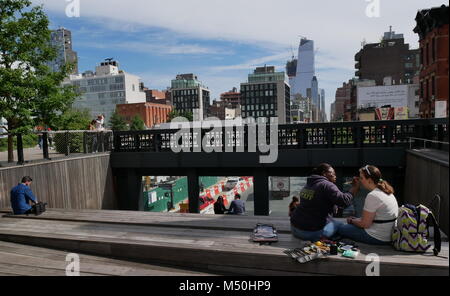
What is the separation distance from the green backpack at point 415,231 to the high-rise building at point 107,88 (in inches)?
5843

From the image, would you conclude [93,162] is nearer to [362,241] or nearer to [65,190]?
[65,190]

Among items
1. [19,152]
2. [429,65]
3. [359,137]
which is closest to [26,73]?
[19,152]

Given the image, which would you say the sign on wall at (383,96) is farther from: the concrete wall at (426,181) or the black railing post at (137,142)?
the black railing post at (137,142)

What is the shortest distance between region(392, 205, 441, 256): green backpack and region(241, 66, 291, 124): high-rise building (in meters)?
166

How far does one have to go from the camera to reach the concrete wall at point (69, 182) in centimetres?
963

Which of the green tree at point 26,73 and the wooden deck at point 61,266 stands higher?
the green tree at point 26,73

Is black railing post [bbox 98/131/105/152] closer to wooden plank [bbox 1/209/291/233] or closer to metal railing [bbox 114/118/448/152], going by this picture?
metal railing [bbox 114/118/448/152]

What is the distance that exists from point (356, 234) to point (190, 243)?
2.43 meters

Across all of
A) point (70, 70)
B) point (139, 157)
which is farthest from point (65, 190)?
point (70, 70)

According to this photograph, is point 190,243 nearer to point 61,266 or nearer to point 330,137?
point 61,266

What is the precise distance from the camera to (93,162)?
12938mm

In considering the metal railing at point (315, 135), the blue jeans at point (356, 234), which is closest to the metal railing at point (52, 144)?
the metal railing at point (315, 135)
